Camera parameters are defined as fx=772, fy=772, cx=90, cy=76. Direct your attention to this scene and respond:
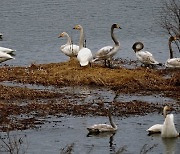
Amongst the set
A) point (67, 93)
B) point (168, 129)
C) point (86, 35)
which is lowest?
point (168, 129)

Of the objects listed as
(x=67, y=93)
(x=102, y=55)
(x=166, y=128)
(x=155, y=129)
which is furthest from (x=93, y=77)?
(x=166, y=128)

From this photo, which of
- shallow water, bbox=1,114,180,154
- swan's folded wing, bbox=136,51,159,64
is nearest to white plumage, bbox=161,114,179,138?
shallow water, bbox=1,114,180,154

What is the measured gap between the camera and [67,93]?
764 inches

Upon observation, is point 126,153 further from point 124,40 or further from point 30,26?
point 30,26

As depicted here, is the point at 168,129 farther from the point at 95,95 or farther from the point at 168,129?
the point at 95,95

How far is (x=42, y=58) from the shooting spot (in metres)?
27.5

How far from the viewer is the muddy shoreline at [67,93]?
17078 millimetres

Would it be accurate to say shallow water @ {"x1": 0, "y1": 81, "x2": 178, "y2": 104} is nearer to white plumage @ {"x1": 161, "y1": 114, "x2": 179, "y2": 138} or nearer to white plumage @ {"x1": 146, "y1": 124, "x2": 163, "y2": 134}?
white plumage @ {"x1": 146, "y1": 124, "x2": 163, "y2": 134}

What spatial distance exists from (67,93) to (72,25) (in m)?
17.5

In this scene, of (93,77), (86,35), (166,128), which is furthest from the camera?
(86,35)

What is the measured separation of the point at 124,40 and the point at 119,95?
42.4ft

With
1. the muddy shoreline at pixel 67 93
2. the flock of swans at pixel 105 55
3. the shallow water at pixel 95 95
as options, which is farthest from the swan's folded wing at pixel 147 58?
the shallow water at pixel 95 95

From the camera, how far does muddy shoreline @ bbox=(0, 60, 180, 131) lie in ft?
56.0

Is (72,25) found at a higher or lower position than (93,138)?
higher
